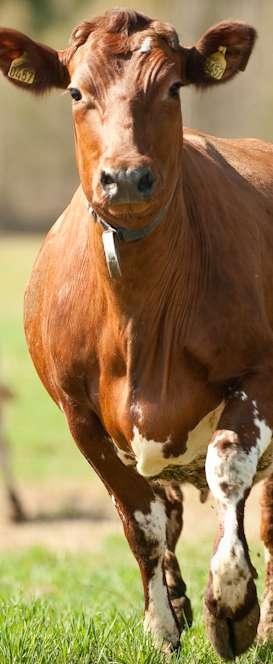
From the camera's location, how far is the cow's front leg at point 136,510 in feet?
23.3

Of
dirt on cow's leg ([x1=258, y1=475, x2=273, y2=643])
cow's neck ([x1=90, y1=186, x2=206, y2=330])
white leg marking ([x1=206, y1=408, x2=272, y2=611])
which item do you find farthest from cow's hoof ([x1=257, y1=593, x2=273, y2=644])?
cow's neck ([x1=90, y1=186, x2=206, y2=330])

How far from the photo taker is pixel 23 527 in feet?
69.1

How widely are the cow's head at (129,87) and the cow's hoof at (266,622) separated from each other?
2.52m

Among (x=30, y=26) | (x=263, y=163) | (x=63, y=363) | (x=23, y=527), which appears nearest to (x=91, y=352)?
(x=63, y=363)

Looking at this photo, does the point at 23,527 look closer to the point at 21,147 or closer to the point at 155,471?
the point at 155,471

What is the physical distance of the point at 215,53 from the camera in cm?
680

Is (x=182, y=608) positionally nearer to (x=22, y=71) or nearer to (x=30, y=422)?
(x=22, y=71)

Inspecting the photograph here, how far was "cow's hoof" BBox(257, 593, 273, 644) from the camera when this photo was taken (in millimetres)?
7570

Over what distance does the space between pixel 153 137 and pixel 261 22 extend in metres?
39.1

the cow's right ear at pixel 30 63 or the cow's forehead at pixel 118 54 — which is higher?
the cow's forehead at pixel 118 54

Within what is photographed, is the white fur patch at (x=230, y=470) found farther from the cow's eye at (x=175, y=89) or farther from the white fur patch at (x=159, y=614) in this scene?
the cow's eye at (x=175, y=89)

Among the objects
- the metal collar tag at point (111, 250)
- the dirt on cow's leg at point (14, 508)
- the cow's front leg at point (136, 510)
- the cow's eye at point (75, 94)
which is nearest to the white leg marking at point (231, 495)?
the metal collar tag at point (111, 250)

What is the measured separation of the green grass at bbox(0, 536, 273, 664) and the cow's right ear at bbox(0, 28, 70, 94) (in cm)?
250

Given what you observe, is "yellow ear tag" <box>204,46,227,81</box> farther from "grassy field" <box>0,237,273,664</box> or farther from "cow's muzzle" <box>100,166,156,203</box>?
"grassy field" <box>0,237,273,664</box>
